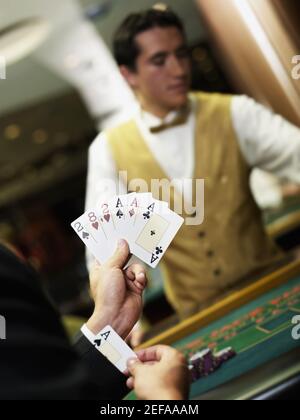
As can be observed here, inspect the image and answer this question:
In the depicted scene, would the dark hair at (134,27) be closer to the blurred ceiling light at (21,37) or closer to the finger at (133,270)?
the blurred ceiling light at (21,37)

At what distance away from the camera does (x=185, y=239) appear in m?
1.55

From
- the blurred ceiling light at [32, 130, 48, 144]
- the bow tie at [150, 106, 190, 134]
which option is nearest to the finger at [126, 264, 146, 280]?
the bow tie at [150, 106, 190, 134]

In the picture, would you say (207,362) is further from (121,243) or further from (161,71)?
(161,71)

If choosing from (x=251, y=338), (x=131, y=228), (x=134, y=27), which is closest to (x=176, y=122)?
(x=134, y=27)

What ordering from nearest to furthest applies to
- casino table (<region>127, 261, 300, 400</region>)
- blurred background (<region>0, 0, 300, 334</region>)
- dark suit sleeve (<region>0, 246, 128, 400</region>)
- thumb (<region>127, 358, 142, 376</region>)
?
1. dark suit sleeve (<region>0, 246, 128, 400</region>)
2. thumb (<region>127, 358, 142, 376</region>)
3. casino table (<region>127, 261, 300, 400</region>)
4. blurred background (<region>0, 0, 300, 334</region>)

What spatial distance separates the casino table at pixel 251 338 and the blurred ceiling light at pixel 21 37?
41.2 inches

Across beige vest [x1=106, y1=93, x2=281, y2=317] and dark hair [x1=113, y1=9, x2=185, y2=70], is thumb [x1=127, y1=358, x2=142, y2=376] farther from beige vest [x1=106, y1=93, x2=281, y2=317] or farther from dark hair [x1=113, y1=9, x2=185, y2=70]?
dark hair [x1=113, y1=9, x2=185, y2=70]

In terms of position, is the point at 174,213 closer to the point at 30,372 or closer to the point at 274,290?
the point at 274,290

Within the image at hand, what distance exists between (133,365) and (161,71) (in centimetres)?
83

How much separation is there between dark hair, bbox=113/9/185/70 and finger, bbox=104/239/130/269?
584mm

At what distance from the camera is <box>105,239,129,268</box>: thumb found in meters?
1.17

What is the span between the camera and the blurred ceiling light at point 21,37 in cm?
182

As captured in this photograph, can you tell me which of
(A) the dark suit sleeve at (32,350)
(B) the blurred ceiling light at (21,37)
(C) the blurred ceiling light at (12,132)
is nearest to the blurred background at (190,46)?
(B) the blurred ceiling light at (21,37)

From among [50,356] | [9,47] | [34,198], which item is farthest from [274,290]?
[34,198]
